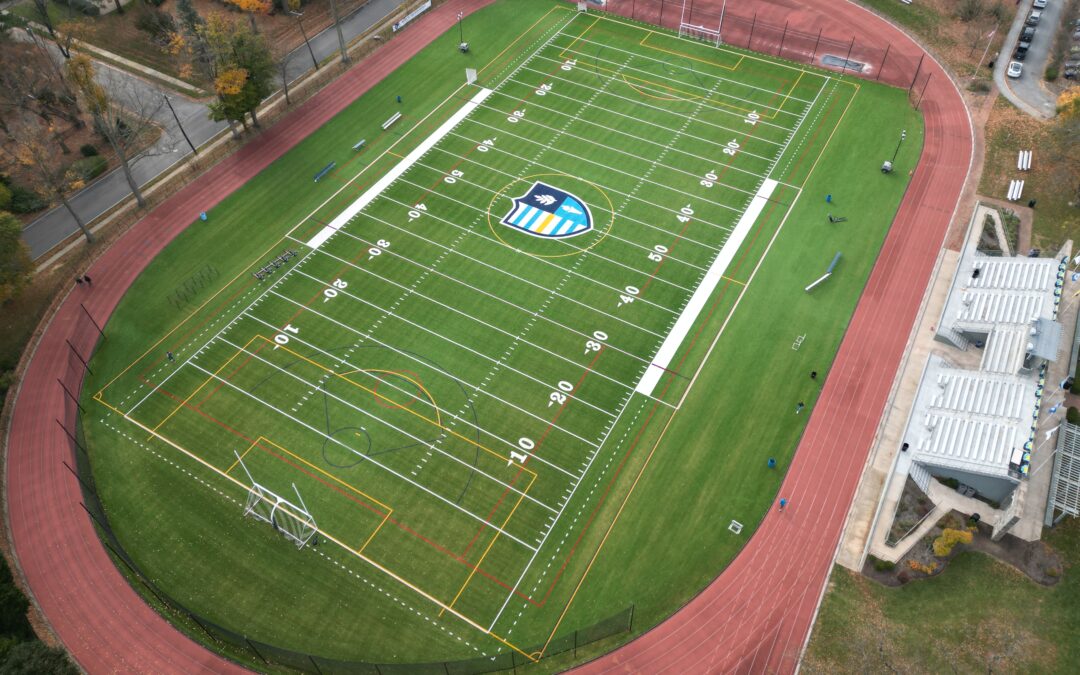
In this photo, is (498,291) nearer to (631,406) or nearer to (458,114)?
(631,406)

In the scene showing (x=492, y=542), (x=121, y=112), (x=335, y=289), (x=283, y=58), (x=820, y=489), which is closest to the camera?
(x=492, y=542)

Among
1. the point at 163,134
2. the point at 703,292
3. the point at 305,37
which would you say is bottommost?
the point at 703,292

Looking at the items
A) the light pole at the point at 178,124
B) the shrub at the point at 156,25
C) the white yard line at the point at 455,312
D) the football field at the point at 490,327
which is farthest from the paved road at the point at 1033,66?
the shrub at the point at 156,25

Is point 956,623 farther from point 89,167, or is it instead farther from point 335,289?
point 89,167

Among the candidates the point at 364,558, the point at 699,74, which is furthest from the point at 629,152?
the point at 364,558

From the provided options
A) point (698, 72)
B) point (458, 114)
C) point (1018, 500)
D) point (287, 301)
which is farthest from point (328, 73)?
point (1018, 500)

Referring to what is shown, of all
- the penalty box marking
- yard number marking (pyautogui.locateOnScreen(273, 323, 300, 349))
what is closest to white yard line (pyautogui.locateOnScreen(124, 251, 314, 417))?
yard number marking (pyautogui.locateOnScreen(273, 323, 300, 349))
